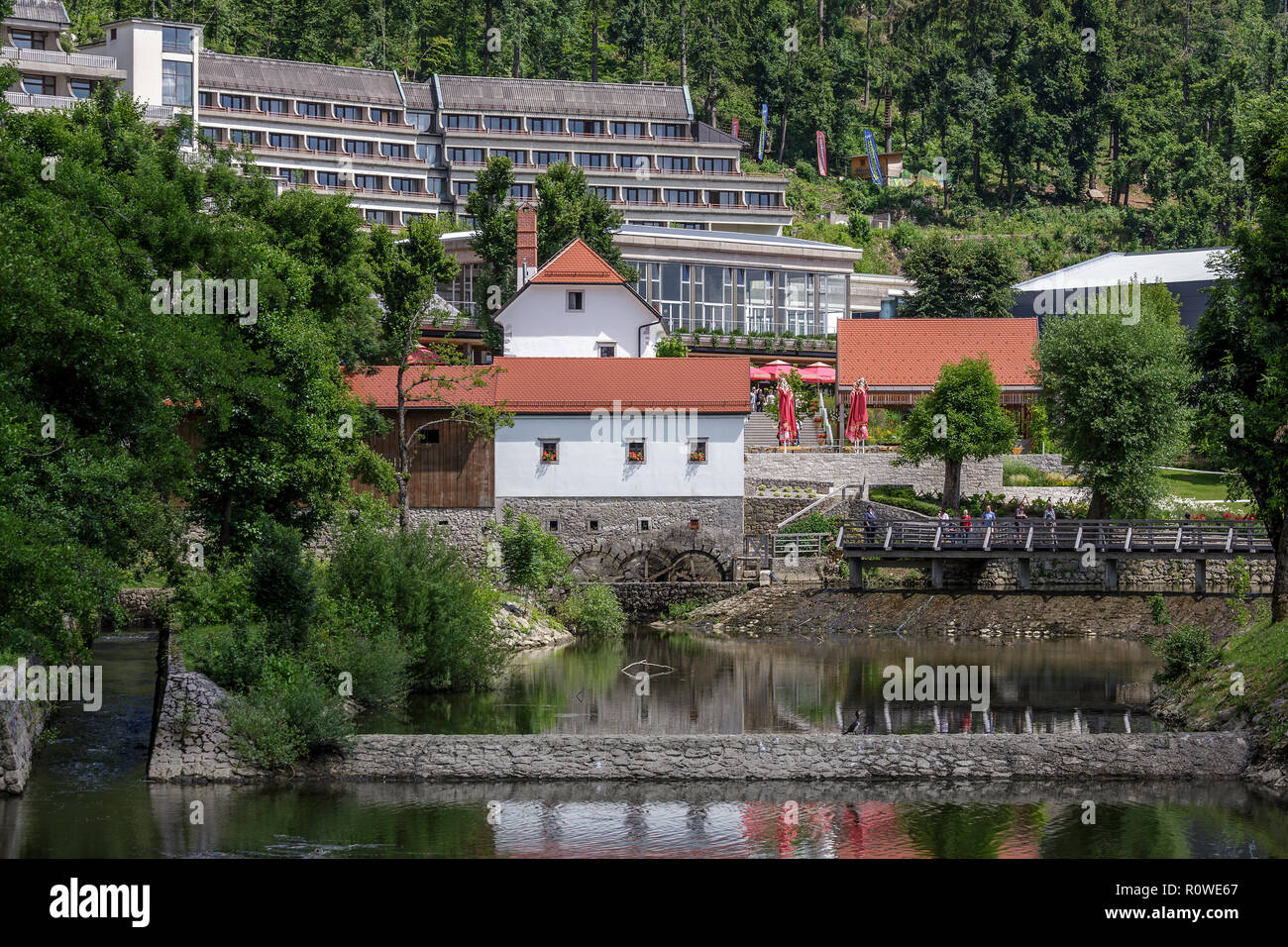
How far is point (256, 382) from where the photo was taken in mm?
35062

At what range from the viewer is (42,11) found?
87.2 metres

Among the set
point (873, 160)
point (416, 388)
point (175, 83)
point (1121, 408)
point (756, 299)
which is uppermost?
point (175, 83)

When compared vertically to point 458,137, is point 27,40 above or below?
above

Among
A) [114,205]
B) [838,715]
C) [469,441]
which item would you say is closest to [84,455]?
[114,205]

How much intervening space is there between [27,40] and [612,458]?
56393 millimetres

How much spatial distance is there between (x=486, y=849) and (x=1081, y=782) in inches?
424

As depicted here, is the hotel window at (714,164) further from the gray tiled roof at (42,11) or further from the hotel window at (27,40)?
the hotel window at (27,40)

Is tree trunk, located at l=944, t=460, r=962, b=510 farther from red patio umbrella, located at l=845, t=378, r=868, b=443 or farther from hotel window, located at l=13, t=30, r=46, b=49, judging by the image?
hotel window, located at l=13, t=30, r=46, b=49

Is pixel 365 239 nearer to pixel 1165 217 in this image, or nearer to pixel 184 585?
pixel 184 585

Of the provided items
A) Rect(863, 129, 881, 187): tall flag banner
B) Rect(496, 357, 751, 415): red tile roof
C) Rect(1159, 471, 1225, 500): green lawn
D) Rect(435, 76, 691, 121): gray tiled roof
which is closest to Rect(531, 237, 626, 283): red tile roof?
Rect(496, 357, 751, 415): red tile roof

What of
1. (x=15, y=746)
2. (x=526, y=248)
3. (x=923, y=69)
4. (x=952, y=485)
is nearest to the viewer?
(x=15, y=746)

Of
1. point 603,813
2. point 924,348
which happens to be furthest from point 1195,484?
point 603,813

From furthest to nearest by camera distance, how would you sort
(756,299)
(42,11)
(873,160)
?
(873,160) < (42,11) < (756,299)

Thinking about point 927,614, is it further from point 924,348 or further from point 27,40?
point 27,40
